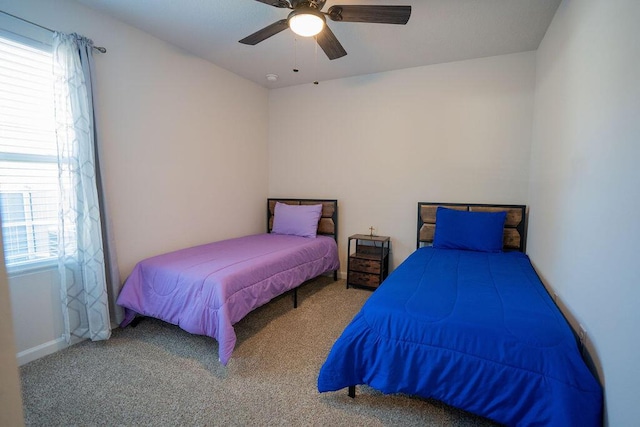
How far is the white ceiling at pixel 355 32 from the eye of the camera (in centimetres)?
215

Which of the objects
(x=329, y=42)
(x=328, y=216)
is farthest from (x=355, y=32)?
(x=328, y=216)

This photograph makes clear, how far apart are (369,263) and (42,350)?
291cm

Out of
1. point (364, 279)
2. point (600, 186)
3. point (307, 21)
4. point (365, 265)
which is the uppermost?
point (307, 21)

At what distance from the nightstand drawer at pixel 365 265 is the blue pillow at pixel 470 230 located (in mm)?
691

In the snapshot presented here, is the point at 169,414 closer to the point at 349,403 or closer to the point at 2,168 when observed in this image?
the point at 349,403

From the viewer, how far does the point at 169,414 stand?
1.54 m

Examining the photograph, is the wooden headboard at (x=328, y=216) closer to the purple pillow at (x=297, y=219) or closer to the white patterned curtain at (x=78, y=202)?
the purple pillow at (x=297, y=219)

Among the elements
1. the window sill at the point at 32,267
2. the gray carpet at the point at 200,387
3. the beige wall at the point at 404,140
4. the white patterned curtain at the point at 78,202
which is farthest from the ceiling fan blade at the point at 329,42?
the window sill at the point at 32,267

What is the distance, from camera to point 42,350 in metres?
2.03

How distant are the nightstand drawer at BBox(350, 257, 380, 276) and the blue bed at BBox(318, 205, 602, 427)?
145 centimetres

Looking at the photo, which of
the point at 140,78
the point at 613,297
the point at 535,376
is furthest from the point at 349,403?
the point at 140,78

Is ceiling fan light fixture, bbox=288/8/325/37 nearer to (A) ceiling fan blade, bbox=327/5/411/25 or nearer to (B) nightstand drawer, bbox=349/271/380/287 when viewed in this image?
(A) ceiling fan blade, bbox=327/5/411/25

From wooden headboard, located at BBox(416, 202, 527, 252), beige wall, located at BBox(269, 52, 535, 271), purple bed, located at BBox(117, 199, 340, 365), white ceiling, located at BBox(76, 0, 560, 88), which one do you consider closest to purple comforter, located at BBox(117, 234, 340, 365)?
purple bed, located at BBox(117, 199, 340, 365)

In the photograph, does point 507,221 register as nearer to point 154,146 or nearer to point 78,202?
point 154,146
